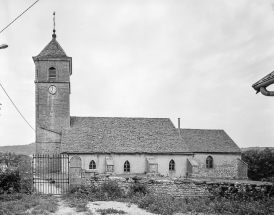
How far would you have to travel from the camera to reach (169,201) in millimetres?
12547

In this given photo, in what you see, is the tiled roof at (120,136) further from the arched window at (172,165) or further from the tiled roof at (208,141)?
the tiled roof at (208,141)

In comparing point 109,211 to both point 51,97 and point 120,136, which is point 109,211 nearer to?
point 120,136

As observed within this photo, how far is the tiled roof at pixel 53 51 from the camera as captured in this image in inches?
1300

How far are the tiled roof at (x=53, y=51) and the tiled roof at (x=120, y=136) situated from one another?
24.5 ft

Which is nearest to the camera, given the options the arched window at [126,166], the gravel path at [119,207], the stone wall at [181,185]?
the gravel path at [119,207]

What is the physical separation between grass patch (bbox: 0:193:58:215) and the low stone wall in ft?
8.92

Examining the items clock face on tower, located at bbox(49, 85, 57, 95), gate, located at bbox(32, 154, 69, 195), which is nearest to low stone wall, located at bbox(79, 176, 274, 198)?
gate, located at bbox(32, 154, 69, 195)

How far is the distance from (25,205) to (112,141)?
19665 millimetres

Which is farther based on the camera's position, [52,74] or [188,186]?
[52,74]

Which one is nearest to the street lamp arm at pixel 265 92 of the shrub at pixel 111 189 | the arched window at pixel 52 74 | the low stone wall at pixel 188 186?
the low stone wall at pixel 188 186

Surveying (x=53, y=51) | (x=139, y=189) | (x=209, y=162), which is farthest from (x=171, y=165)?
(x=53, y=51)

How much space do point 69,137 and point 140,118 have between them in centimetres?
886

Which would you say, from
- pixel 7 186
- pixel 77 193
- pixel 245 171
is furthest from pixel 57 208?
pixel 245 171

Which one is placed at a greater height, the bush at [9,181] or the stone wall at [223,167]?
the bush at [9,181]
